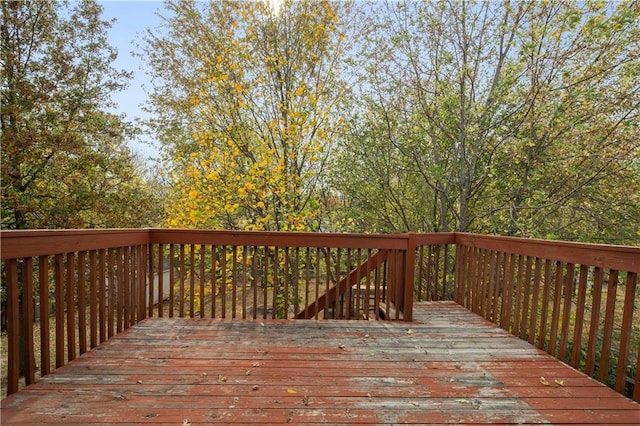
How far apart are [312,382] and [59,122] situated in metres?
6.82

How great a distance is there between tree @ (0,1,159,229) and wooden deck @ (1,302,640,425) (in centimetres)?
455

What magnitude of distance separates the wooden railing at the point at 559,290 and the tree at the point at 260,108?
2650mm

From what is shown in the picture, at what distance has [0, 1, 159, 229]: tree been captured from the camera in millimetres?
5742

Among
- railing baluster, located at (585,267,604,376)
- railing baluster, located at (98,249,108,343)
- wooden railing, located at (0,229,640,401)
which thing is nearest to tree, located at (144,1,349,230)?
wooden railing, located at (0,229,640,401)

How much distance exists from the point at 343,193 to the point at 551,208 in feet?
11.6

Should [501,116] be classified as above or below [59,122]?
above

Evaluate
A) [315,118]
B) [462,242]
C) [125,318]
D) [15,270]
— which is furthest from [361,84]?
[15,270]

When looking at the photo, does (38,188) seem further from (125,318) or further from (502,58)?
(502,58)

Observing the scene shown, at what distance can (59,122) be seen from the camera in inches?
240

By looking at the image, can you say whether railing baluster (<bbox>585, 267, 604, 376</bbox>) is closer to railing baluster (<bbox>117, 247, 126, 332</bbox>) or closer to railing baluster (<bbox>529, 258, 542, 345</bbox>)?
railing baluster (<bbox>529, 258, 542, 345</bbox>)

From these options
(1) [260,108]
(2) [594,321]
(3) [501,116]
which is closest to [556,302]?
(2) [594,321]

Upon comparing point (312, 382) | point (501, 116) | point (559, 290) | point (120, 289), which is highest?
point (501, 116)

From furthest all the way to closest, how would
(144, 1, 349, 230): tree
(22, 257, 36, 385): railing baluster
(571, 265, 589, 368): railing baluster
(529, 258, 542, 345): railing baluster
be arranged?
(144, 1, 349, 230): tree
(529, 258, 542, 345): railing baluster
(571, 265, 589, 368): railing baluster
(22, 257, 36, 385): railing baluster

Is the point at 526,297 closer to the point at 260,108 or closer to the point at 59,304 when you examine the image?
the point at 59,304
